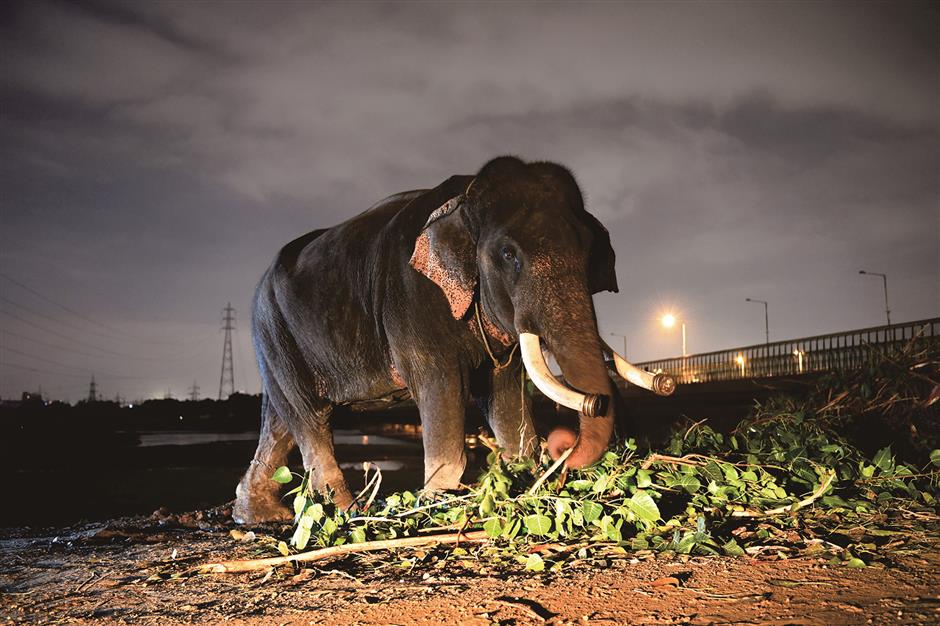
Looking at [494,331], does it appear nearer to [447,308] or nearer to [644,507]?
[447,308]

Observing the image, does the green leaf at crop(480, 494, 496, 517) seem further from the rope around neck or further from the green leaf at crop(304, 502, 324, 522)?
the rope around neck

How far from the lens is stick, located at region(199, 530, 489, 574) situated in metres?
3.59

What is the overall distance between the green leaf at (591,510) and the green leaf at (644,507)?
0.51ft

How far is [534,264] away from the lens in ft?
15.0

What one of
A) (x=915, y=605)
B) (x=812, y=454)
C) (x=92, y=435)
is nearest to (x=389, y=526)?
(x=915, y=605)

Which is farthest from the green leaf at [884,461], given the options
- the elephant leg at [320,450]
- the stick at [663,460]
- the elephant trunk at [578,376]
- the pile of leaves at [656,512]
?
the elephant leg at [320,450]

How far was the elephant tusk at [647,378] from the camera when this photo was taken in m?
4.04

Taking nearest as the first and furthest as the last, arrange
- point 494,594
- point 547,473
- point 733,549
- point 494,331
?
point 494,594 → point 733,549 → point 547,473 → point 494,331

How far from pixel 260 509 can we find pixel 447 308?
3.45 meters

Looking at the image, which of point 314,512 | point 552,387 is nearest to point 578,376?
point 552,387

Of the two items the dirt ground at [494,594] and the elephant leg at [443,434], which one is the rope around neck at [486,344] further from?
the dirt ground at [494,594]

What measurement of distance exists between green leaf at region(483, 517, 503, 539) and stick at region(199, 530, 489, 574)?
0.31 ft

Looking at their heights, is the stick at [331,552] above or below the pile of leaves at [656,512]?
below

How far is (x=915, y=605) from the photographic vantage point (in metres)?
2.47
